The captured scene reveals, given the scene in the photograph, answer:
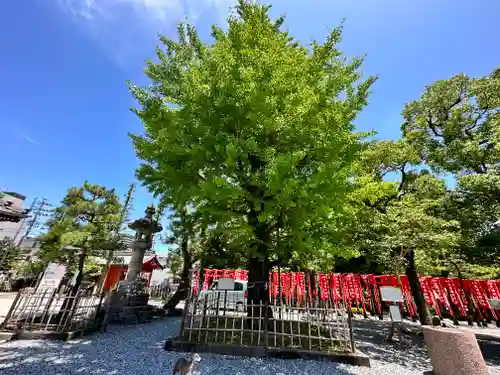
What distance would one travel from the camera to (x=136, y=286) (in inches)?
417

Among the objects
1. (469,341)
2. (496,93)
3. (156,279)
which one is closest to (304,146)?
(469,341)

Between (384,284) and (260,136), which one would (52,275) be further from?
(384,284)

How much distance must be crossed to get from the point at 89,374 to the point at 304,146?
648 centimetres

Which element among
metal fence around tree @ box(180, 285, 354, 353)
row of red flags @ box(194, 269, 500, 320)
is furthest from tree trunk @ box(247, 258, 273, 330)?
row of red flags @ box(194, 269, 500, 320)

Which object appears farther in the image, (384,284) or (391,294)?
(384,284)

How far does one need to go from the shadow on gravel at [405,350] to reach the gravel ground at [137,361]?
3 centimetres

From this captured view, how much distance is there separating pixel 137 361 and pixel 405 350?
25.7ft

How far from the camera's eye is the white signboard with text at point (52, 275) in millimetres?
12359

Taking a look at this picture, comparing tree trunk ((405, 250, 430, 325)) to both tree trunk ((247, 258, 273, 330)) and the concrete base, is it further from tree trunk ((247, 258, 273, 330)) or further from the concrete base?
tree trunk ((247, 258, 273, 330))

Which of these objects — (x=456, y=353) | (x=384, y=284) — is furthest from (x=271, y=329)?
Result: (x=384, y=284)

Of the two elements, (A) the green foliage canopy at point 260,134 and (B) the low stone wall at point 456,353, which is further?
(A) the green foliage canopy at point 260,134

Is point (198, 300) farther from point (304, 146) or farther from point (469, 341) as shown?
point (469, 341)

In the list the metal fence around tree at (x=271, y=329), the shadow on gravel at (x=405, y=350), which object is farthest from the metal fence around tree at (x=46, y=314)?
the shadow on gravel at (x=405, y=350)

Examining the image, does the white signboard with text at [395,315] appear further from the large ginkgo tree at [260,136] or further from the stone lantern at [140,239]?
the stone lantern at [140,239]
